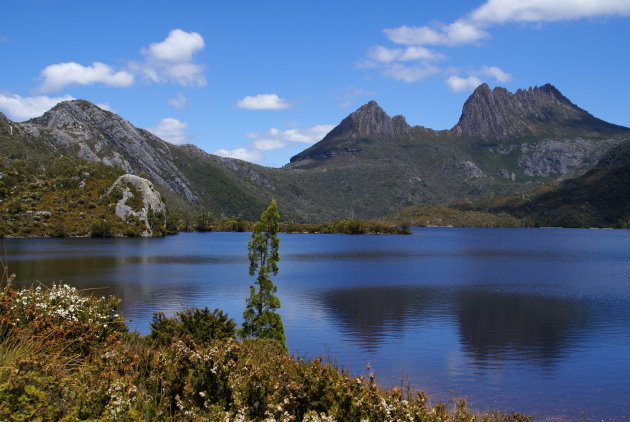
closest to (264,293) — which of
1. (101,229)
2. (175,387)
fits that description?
(175,387)

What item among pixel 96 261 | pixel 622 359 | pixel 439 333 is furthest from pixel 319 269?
pixel 622 359

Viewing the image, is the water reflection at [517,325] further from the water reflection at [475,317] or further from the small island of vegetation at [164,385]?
the small island of vegetation at [164,385]

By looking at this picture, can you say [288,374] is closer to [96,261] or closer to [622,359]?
[622,359]

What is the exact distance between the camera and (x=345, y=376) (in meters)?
10.7

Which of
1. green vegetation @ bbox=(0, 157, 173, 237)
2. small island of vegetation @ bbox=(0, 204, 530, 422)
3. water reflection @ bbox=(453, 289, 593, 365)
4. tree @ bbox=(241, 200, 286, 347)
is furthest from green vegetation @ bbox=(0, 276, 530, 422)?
green vegetation @ bbox=(0, 157, 173, 237)

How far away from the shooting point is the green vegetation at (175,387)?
888 centimetres

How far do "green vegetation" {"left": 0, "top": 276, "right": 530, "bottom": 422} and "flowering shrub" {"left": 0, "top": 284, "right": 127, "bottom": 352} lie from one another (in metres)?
0.06

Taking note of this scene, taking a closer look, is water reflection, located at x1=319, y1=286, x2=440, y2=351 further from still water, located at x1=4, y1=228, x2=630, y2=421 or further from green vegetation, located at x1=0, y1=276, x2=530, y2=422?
green vegetation, located at x1=0, y1=276, x2=530, y2=422

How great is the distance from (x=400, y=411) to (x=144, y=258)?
10444 cm

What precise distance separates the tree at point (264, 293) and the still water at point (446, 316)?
3.96 meters

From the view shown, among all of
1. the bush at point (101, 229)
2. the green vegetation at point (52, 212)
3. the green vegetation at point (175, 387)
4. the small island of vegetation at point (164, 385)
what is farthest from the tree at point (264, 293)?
the bush at point (101, 229)

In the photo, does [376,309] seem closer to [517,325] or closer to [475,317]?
[475,317]

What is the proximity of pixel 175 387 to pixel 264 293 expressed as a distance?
22527 mm

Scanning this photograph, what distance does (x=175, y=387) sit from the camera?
36.4 ft
